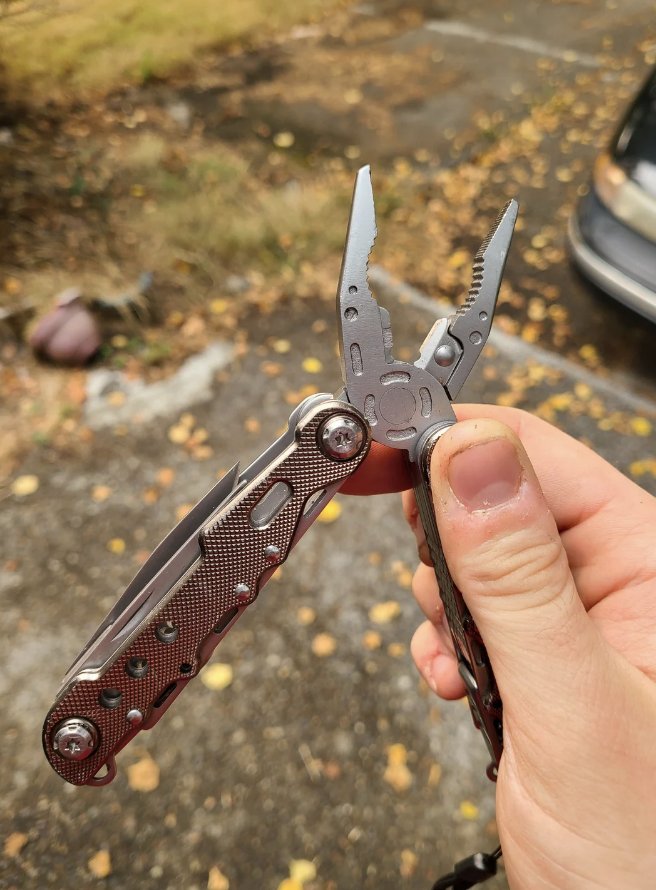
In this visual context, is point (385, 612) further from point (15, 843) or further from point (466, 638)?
point (15, 843)

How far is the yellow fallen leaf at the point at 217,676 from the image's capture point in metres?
3.13

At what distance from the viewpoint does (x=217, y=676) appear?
10.3 ft

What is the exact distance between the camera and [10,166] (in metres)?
5.47

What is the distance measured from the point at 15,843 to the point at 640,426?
13.8 feet

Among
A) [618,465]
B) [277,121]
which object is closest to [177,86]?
[277,121]

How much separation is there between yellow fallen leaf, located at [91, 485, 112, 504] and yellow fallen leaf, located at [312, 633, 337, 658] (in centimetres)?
162

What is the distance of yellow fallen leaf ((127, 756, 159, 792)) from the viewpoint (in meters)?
2.82

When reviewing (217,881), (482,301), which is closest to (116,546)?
(217,881)

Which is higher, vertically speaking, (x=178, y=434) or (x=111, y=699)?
(x=111, y=699)

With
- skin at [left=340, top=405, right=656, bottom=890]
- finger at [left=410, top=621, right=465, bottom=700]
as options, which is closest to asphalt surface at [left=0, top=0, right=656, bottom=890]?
finger at [left=410, top=621, right=465, bottom=700]

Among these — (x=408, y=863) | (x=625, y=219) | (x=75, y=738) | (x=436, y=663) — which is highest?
(x=625, y=219)

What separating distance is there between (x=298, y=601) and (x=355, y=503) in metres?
0.74

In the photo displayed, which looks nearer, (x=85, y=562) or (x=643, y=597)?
(x=643, y=597)

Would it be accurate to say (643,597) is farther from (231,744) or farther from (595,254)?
(595,254)
